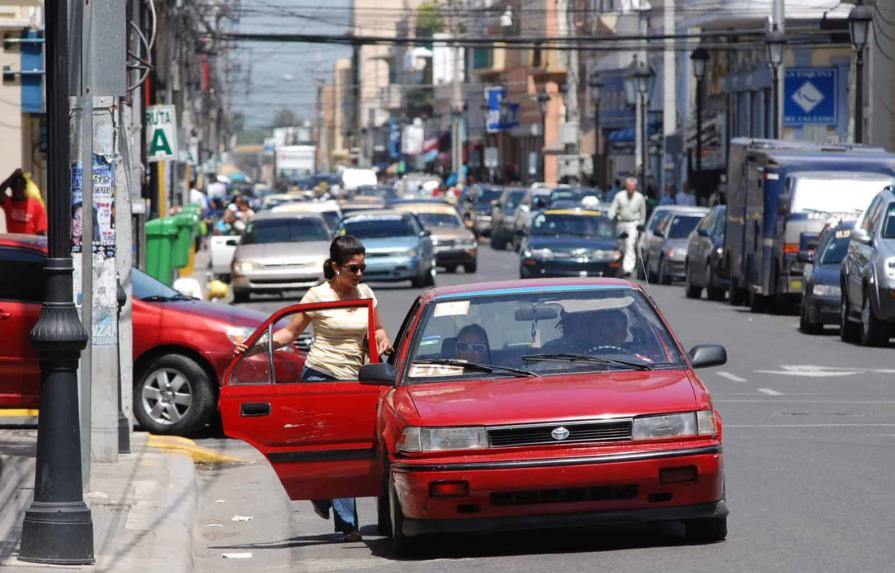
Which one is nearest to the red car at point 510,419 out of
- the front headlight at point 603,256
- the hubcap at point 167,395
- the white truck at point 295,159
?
the hubcap at point 167,395

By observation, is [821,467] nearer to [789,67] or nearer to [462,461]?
[462,461]

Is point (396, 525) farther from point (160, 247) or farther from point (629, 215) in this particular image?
point (629, 215)

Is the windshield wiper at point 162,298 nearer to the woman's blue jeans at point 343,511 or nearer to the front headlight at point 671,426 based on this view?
the woman's blue jeans at point 343,511

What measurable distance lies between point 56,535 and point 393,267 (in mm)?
28962

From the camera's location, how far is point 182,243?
35094 millimetres

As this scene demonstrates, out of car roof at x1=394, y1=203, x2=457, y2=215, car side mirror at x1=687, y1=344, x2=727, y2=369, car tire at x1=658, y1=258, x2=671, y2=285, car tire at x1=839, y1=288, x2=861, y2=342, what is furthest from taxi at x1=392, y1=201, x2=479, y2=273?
car side mirror at x1=687, y1=344, x2=727, y2=369

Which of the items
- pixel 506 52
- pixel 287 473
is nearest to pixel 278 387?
pixel 287 473

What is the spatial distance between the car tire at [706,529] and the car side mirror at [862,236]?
14306mm

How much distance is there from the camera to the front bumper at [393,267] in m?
37.7

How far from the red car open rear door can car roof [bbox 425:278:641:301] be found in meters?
0.66

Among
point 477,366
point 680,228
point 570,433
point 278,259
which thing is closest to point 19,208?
point 278,259

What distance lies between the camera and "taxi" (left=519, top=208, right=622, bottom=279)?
35781 millimetres

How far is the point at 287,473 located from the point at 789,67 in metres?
45.2

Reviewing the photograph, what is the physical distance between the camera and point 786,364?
21375 mm
